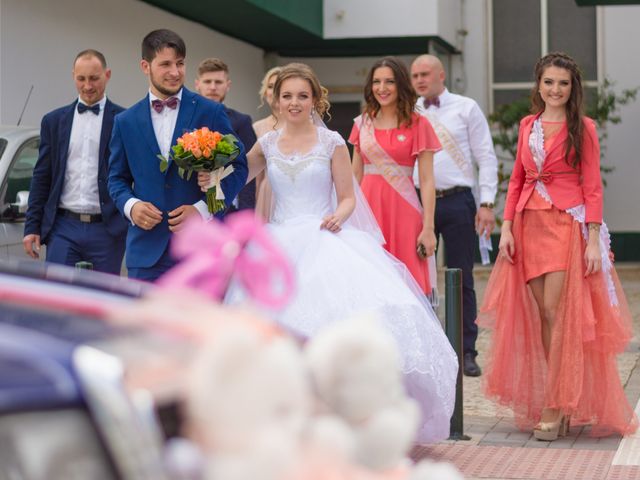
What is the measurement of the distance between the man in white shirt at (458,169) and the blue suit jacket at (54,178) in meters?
2.48

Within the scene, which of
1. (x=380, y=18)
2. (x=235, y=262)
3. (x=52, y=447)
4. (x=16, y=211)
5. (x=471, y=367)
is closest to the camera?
(x=52, y=447)

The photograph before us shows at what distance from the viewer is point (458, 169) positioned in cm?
985

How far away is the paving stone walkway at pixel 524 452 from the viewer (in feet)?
21.2

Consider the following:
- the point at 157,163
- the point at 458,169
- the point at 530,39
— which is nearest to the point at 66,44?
the point at 458,169

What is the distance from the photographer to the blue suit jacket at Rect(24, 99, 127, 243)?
27.4ft

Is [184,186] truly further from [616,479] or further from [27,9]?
[27,9]

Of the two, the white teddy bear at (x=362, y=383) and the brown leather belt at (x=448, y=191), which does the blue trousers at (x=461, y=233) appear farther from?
the white teddy bear at (x=362, y=383)

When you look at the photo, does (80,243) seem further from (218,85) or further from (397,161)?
(218,85)

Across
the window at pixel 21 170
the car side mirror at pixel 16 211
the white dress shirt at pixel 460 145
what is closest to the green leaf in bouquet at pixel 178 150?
the car side mirror at pixel 16 211

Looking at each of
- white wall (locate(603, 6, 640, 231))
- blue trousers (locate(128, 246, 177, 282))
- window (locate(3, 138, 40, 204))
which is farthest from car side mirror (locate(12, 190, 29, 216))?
white wall (locate(603, 6, 640, 231))

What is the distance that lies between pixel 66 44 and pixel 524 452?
28.1ft

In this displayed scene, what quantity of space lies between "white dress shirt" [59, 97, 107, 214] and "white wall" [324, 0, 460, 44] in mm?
11863

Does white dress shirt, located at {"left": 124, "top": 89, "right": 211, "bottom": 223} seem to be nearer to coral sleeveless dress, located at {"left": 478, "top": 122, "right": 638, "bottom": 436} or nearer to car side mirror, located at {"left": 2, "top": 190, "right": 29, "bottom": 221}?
coral sleeveless dress, located at {"left": 478, "top": 122, "right": 638, "bottom": 436}

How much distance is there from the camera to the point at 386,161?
8492mm
